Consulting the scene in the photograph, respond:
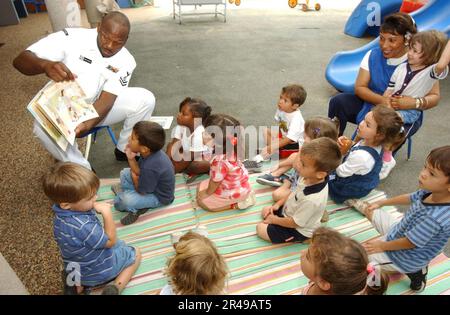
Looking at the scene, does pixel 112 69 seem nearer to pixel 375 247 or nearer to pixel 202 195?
pixel 202 195

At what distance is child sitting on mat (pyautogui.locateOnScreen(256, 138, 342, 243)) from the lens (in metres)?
1.89

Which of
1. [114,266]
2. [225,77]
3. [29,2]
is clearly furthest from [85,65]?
[29,2]

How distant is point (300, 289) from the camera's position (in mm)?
1922

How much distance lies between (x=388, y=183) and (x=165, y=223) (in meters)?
1.89

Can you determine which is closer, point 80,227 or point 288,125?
point 80,227

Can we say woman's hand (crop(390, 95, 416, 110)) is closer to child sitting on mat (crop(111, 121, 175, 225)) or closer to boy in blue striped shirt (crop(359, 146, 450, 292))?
boy in blue striped shirt (crop(359, 146, 450, 292))

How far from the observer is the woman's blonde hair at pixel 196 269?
1.37 m

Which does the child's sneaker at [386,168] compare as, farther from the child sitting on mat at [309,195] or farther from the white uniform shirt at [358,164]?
the child sitting on mat at [309,195]

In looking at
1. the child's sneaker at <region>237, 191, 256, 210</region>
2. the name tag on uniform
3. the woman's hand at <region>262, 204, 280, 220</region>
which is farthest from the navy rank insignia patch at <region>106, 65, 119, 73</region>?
the woman's hand at <region>262, 204, 280, 220</region>

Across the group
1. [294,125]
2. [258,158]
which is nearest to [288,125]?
[294,125]

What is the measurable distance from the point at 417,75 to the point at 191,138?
188cm

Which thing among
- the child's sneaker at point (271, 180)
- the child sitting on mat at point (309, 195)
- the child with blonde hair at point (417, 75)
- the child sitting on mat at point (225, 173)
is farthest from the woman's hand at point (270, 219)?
the child with blonde hair at point (417, 75)

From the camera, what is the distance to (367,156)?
90.0 inches
